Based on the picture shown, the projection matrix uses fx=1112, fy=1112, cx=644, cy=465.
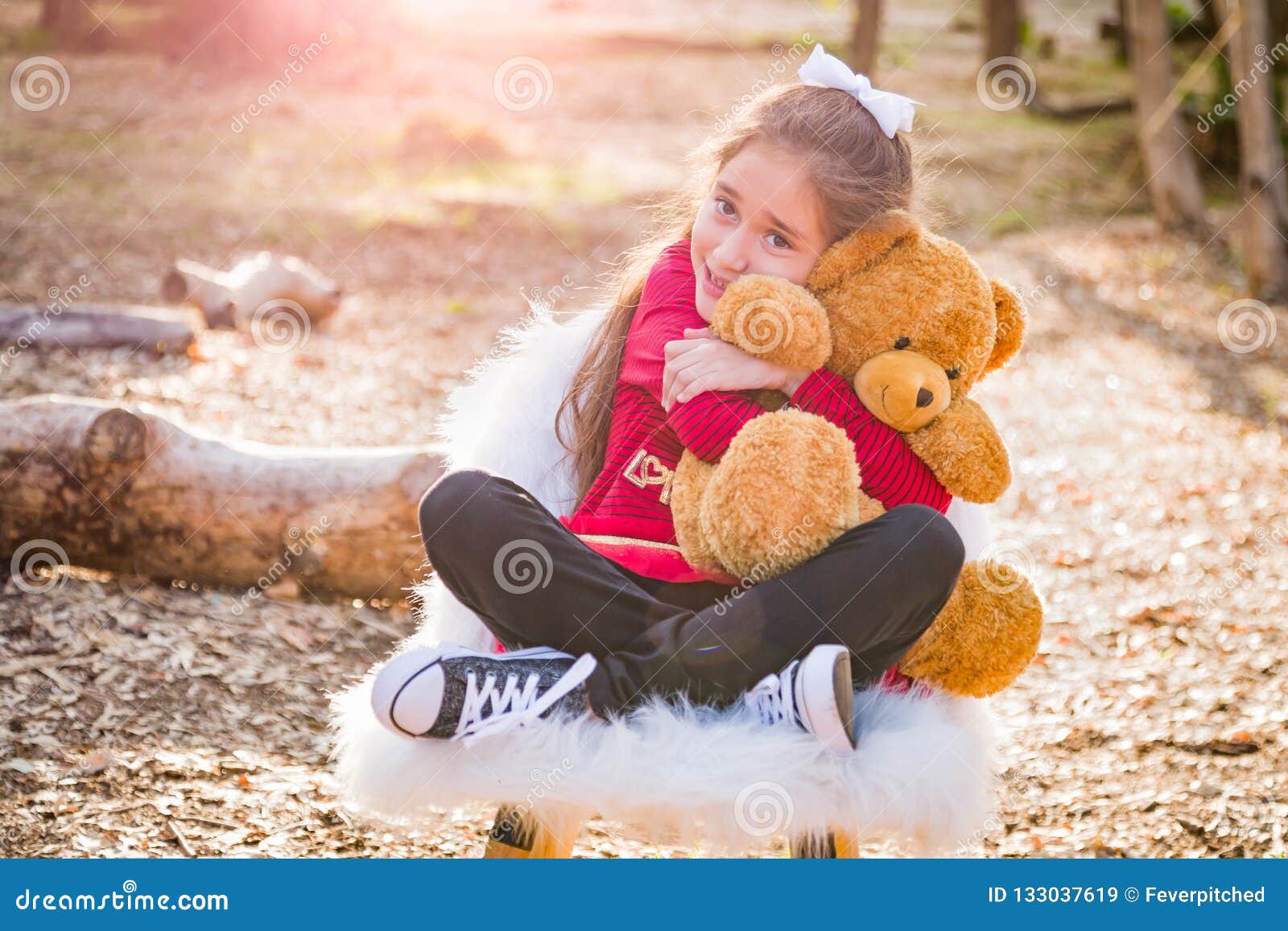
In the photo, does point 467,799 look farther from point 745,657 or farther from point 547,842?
point 745,657

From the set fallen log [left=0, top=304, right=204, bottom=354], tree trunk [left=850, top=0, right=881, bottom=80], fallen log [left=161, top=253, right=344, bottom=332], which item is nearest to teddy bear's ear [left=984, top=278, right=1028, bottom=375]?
fallen log [left=0, top=304, right=204, bottom=354]

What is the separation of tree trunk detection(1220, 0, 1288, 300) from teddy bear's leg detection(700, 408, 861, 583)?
5.85 metres

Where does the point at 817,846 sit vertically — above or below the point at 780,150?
below

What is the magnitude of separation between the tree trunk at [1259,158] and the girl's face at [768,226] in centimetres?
553

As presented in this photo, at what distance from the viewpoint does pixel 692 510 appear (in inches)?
73.4

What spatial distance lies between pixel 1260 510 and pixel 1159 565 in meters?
0.80

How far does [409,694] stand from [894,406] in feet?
2.96

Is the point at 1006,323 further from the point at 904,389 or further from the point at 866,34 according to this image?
the point at 866,34

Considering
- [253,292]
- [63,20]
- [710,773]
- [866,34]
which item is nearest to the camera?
[710,773]

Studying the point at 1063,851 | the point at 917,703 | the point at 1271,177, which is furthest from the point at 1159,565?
the point at 1271,177

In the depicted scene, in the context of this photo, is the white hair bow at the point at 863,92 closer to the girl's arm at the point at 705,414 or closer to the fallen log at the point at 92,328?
the girl's arm at the point at 705,414

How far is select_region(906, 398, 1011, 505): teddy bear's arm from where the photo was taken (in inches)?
73.6

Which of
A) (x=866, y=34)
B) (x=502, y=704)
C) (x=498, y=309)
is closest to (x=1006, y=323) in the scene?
(x=502, y=704)

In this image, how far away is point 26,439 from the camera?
2.81m
